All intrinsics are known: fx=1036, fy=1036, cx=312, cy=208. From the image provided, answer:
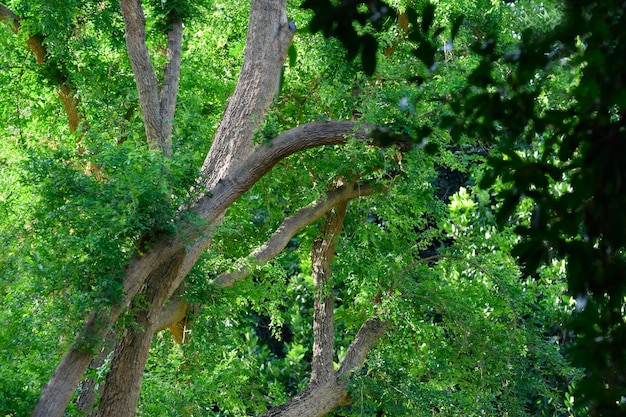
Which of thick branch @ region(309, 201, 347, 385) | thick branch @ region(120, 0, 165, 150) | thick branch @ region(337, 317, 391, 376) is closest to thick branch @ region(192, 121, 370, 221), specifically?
thick branch @ region(120, 0, 165, 150)

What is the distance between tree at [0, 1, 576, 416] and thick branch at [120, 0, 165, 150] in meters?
0.01

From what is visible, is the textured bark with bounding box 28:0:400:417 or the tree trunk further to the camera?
the tree trunk

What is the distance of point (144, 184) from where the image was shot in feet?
23.7

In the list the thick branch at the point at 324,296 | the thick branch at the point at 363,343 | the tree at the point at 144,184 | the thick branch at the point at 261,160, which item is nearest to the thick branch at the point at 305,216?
the tree at the point at 144,184

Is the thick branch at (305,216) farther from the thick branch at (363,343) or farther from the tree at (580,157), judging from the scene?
the tree at (580,157)

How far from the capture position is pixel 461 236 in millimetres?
11742

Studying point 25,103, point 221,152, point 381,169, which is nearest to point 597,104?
point 221,152

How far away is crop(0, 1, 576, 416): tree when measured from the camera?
286 inches

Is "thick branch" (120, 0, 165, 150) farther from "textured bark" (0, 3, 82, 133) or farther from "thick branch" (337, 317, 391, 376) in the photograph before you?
"thick branch" (337, 317, 391, 376)

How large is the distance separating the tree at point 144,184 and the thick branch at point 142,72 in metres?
0.01

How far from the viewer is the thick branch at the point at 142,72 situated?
8.34m

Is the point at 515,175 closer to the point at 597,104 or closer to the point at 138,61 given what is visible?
the point at 597,104

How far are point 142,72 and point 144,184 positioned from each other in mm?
1459

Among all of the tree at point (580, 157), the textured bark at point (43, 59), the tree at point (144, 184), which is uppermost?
the textured bark at point (43, 59)
